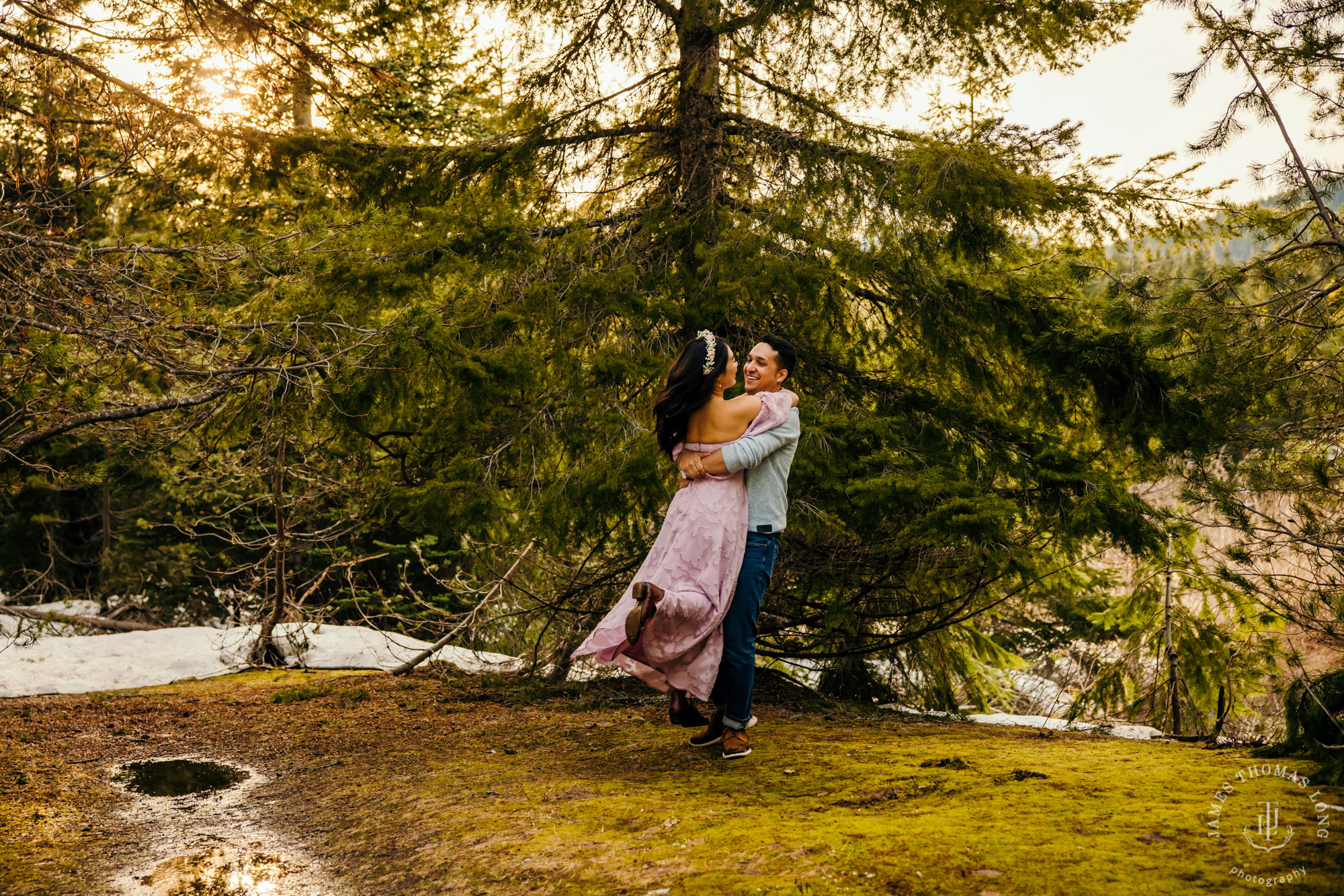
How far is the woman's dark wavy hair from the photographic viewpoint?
4.20 m

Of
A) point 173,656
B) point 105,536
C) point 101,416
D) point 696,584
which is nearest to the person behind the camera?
point 696,584

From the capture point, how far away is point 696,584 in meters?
4.04

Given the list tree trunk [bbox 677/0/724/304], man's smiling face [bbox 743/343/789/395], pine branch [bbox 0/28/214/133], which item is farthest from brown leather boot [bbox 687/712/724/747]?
pine branch [bbox 0/28/214/133]

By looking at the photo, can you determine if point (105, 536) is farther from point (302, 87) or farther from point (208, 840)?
point (208, 840)

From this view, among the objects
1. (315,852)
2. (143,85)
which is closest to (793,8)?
(143,85)

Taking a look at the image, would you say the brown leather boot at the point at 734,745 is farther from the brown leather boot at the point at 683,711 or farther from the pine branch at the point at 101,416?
the pine branch at the point at 101,416

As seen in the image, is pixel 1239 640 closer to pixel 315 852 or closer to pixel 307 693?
pixel 315 852

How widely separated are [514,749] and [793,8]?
4.97 meters

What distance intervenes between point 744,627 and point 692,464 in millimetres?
824

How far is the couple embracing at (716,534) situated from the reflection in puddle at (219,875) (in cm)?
163

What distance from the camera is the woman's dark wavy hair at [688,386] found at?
4195 millimetres

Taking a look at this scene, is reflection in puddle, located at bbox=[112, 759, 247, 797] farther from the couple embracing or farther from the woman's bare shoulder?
the woman's bare shoulder

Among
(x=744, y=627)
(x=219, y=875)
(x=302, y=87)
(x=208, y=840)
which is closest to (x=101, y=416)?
(x=302, y=87)

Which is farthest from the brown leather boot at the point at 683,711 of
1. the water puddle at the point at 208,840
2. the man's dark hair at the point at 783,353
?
the water puddle at the point at 208,840
